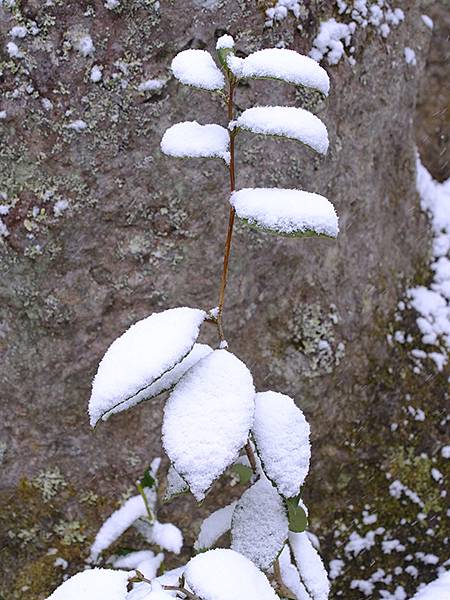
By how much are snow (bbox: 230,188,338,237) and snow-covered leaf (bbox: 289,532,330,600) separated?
465mm

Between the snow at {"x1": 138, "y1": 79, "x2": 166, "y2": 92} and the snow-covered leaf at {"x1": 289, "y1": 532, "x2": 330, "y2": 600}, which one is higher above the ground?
the snow at {"x1": 138, "y1": 79, "x2": 166, "y2": 92}

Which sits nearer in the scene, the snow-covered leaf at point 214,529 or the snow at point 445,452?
the snow-covered leaf at point 214,529

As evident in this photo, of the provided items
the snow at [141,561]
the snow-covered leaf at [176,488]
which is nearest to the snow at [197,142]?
the snow-covered leaf at [176,488]

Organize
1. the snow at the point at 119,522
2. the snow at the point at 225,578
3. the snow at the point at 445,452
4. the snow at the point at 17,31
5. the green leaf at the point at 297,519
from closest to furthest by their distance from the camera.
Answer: the snow at the point at 225,578, the green leaf at the point at 297,519, the snow at the point at 17,31, the snow at the point at 119,522, the snow at the point at 445,452

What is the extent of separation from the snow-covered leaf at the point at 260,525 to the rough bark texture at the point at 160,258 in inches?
25.2

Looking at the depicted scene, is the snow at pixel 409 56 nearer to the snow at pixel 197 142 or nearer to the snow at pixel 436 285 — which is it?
the snow at pixel 436 285

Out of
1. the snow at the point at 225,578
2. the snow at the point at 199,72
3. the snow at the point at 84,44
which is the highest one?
the snow at the point at 199,72

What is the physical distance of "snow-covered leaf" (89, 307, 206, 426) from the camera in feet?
1.91

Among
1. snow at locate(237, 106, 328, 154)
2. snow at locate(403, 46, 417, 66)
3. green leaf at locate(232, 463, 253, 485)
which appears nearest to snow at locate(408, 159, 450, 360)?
snow at locate(403, 46, 417, 66)

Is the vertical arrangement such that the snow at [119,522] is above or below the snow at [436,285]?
below

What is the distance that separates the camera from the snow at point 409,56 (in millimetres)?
1564

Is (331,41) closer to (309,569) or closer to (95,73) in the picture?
(95,73)

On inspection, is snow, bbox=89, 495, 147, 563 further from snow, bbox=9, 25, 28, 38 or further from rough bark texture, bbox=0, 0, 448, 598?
snow, bbox=9, 25, 28, 38

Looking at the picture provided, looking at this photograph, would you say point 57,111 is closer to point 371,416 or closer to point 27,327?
point 27,327
